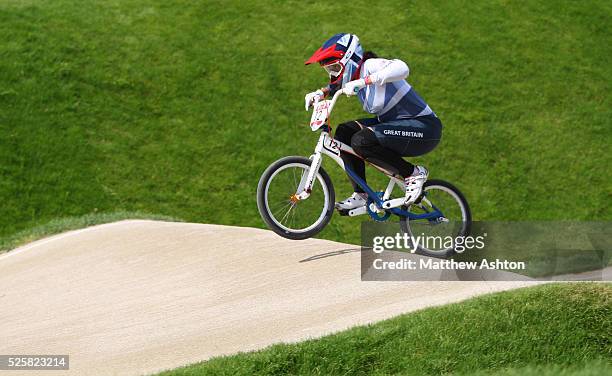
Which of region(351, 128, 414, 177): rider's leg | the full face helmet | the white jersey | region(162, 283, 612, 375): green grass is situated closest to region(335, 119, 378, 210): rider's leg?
region(351, 128, 414, 177): rider's leg

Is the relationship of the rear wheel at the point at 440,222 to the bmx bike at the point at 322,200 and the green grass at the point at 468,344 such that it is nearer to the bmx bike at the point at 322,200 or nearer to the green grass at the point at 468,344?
the bmx bike at the point at 322,200

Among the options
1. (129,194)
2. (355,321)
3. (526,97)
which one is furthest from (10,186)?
(526,97)

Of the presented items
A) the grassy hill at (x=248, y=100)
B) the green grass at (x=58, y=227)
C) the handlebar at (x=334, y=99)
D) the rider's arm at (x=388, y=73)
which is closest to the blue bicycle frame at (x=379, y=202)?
the handlebar at (x=334, y=99)

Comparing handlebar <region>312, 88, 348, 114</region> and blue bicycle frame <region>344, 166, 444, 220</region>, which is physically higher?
handlebar <region>312, 88, 348, 114</region>

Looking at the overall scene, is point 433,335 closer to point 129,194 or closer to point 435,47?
point 129,194

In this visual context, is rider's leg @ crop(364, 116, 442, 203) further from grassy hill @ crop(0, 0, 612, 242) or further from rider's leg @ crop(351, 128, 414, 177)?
grassy hill @ crop(0, 0, 612, 242)

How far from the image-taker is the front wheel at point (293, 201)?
32.7 ft

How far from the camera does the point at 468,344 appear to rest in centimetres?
872

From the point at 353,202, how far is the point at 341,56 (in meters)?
2.02

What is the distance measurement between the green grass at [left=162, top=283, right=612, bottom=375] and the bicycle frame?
175 centimetres

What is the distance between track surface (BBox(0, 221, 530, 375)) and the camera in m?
9.37

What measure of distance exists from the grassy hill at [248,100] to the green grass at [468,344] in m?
9.13

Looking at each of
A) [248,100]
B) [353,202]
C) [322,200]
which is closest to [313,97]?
[322,200]

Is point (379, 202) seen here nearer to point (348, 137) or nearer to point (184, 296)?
point (348, 137)
